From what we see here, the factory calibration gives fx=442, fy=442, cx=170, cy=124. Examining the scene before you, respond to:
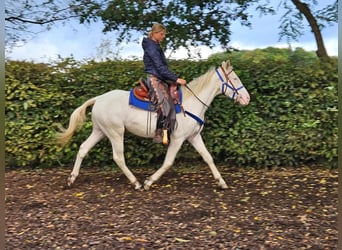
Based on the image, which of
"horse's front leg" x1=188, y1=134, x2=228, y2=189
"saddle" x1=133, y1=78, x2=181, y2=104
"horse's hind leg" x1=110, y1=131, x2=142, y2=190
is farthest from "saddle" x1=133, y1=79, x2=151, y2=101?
"horse's front leg" x1=188, y1=134, x2=228, y2=189

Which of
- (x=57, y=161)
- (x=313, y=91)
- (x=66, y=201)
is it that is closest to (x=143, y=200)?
(x=66, y=201)

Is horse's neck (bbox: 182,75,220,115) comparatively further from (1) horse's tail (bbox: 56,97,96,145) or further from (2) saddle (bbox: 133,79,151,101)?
(1) horse's tail (bbox: 56,97,96,145)

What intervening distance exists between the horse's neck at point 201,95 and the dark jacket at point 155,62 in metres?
0.42

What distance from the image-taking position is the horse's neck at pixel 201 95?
560cm

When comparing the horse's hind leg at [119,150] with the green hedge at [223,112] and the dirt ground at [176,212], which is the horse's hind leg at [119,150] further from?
the green hedge at [223,112]

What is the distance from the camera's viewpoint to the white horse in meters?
5.52

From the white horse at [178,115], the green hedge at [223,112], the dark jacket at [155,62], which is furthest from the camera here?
the green hedge at [223,112]

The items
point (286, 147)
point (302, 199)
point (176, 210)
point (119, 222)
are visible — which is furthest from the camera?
point (286, 147)

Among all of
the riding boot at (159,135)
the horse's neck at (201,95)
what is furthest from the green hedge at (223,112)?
the riding boot at (159,135)

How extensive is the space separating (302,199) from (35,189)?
336 cm

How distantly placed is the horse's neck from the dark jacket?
42 centimetres

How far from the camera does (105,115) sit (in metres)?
5.58

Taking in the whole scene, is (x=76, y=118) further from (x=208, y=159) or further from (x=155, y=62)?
(x=208, y=159)

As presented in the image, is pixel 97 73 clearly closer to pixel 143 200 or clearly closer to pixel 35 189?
pixel 35 189
